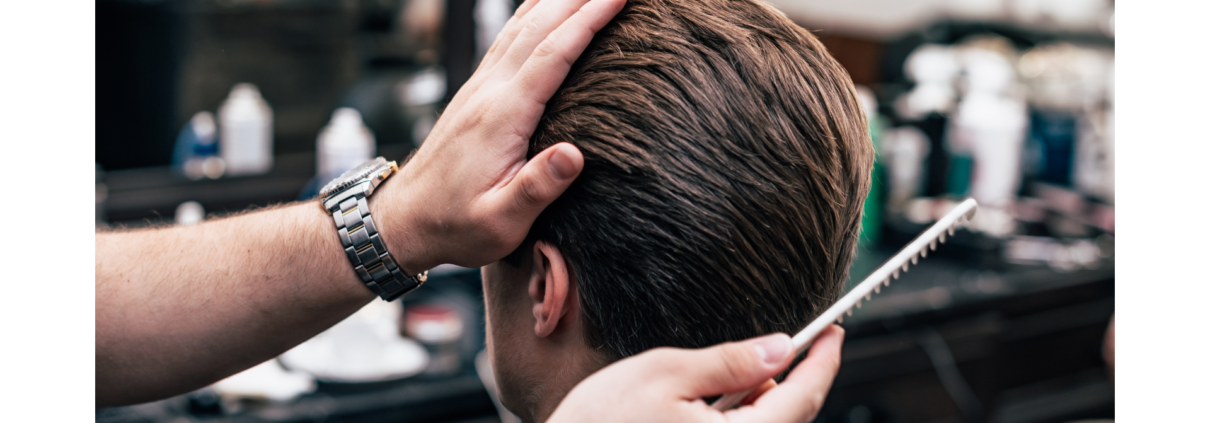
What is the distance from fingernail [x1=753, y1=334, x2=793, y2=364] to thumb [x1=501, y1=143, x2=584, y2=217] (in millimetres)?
262

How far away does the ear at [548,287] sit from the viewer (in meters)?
0.89

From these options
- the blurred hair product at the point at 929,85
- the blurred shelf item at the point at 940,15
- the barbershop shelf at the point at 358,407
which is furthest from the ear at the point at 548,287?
the blurred shelf item at the point at 940,15

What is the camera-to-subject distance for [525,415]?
1060 millimetres

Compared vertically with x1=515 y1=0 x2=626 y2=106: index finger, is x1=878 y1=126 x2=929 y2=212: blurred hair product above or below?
below

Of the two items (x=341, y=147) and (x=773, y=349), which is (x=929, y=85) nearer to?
(x=341, y=147)

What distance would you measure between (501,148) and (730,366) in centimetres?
35

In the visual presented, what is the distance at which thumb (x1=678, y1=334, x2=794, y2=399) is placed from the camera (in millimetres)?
701

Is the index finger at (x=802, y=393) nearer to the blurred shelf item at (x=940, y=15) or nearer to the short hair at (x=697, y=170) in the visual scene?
the short hair at (x=697, y=170)

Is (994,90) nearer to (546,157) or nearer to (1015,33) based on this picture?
(1015,33)

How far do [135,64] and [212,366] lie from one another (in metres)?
1.37

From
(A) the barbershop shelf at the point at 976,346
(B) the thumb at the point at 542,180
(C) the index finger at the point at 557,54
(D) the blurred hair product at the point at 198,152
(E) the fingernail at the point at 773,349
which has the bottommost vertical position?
(A) the barbershop shelf at the point at 976,346

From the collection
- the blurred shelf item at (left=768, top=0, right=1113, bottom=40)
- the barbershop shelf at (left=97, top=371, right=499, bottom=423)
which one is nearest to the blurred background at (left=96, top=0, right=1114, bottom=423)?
the barbershop shelf at (left=97, top=371, right=499, bottom=423)

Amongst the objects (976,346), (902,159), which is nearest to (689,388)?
(976,346)

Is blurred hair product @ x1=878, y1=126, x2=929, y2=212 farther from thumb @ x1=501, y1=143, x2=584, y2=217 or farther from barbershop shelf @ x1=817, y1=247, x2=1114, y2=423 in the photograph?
thumb @ x1=501, y1=143, x2=584, y2=217
